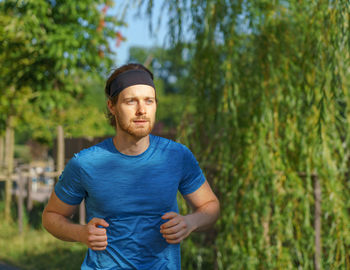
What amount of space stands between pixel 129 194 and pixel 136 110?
33cm

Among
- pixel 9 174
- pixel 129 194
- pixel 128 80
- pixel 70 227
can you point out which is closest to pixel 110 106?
pixel 128 80

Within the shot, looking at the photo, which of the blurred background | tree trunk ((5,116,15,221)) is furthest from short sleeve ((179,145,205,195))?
tree trunk ((5,116,15,221))

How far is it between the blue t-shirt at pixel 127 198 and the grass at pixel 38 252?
447 centimetres

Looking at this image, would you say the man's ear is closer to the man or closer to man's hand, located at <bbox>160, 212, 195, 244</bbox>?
the man

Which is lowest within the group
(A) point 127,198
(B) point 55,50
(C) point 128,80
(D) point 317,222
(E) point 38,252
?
(E) point 38,252

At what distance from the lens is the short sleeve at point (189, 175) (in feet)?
6.97

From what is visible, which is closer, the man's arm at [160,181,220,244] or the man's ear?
the man's arm at [160,181,220,244]

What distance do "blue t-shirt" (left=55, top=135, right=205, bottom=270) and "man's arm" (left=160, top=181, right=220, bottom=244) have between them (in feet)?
0.28

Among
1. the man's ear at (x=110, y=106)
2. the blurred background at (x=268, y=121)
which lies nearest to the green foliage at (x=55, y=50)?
the blurred background at (x=268, y=121)

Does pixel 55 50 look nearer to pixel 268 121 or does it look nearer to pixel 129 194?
pixel 268 121

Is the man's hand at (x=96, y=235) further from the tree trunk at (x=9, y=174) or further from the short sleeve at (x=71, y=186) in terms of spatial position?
the tree trunk at (x=9, y=174)

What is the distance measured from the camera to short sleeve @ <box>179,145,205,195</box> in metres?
2.12

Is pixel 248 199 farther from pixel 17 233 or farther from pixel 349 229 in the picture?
pixel 17 233

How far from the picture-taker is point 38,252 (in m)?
7.15
